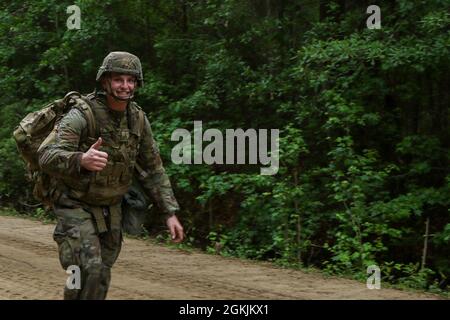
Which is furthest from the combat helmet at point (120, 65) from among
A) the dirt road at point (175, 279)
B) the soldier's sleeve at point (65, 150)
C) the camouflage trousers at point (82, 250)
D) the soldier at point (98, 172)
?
the dirt road at point (175, 279)

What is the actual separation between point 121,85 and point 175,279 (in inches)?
138

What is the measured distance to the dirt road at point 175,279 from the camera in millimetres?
7121

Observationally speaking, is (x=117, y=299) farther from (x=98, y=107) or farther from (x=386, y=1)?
(x=386, y=1)

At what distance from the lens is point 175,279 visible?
26.0 ft

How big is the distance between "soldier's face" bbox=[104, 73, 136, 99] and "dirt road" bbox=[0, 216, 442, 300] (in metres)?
2.60

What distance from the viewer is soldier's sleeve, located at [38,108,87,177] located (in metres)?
4.63

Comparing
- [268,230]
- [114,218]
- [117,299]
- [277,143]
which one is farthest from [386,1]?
[114,218]

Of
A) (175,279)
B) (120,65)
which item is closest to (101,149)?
(120,65)

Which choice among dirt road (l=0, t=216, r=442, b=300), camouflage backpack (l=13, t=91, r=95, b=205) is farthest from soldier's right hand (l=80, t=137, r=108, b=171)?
Result: dirt road (l=0, t=216, r=442, b=300)

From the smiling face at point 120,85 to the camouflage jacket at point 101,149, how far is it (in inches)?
5.6

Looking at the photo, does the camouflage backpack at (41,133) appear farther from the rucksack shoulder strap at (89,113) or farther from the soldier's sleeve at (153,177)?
the soldier's sleeve at (153,177)

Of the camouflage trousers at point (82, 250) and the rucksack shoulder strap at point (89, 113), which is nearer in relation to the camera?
the camouflage trousers at point (82, 250)

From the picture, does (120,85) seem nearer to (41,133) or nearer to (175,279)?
(41,133)

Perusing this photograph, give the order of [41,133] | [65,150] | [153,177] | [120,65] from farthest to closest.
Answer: [153,177] < [41,133] < [120,65] < [65,150]
